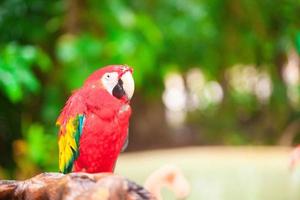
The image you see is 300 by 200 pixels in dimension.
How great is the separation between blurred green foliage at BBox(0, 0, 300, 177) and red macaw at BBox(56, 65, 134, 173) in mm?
628

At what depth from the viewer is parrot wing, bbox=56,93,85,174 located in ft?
2.99

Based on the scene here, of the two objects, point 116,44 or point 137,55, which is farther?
point 137,55

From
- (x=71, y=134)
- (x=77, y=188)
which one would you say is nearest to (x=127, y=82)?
(x=71, y=134)

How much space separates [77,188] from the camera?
66cm

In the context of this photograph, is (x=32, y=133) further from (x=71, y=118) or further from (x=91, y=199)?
(x=91, y=199)

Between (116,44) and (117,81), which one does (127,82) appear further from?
(116,44)

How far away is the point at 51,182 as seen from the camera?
2.30 feet

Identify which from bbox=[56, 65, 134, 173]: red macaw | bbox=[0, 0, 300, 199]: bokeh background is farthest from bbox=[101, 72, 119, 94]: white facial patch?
bbox=[0, 0, 300, 199]: bokeh background

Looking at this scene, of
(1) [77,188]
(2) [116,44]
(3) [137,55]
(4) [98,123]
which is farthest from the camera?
(3) [137,55]

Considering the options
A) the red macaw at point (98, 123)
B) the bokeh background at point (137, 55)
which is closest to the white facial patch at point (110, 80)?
the red macaw at point (98, 123)

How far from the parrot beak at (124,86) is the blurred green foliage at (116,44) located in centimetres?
62

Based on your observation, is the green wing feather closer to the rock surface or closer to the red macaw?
the red macaw

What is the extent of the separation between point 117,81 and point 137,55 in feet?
4.29

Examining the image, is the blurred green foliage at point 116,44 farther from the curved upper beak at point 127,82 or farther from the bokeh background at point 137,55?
the curved upper beak at point 127,82
